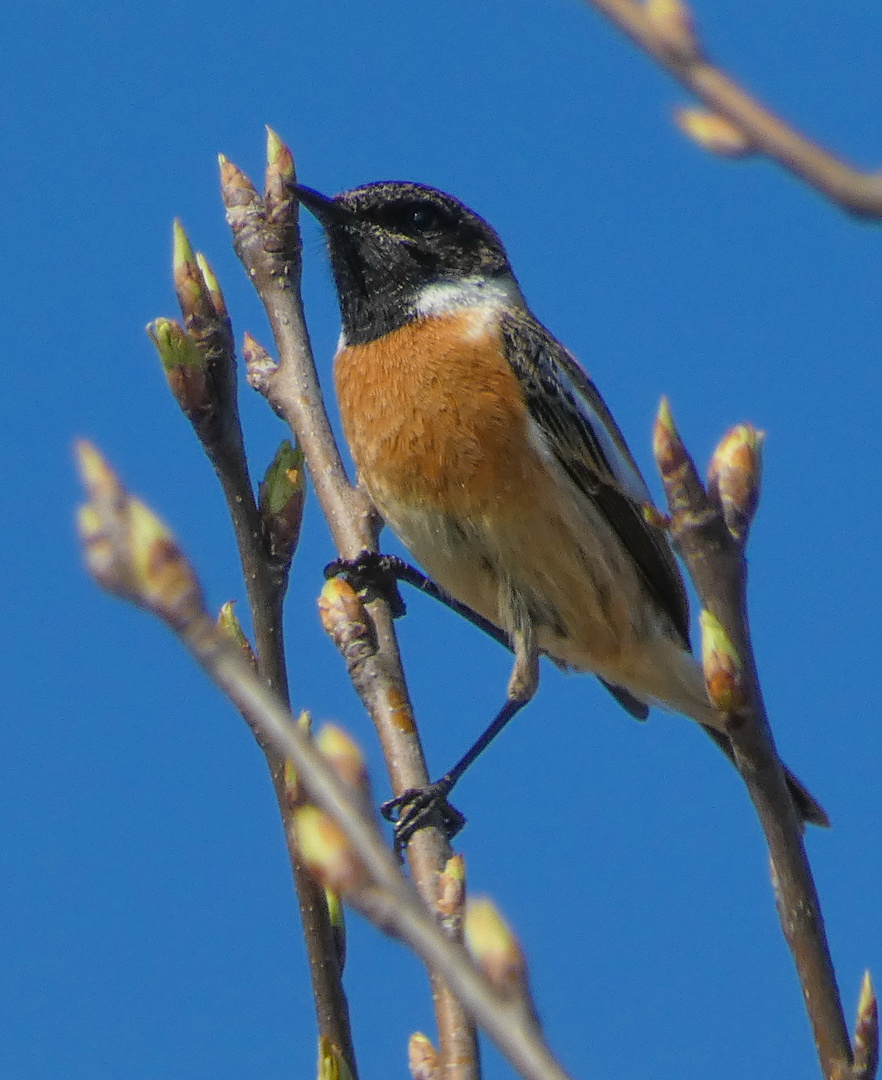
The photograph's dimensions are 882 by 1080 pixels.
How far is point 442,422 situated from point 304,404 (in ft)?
4.09

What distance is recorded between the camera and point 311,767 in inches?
56.7

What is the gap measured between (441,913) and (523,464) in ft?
10.9

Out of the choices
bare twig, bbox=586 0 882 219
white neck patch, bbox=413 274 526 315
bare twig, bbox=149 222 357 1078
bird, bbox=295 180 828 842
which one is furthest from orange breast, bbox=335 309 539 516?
bare twig, bbox=586 0 882 219

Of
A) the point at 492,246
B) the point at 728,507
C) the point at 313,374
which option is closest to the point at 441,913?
the point at 728,507

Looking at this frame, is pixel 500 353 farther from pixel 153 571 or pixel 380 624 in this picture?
pixel 153 571

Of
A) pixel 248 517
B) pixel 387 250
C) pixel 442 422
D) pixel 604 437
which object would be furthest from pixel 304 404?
pixel 387 250

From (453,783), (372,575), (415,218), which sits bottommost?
(453,783)

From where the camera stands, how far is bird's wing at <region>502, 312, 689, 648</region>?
19.8 feet

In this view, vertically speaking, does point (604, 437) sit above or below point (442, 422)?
above

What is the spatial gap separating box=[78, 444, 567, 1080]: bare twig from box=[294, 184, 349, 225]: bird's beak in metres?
5.15

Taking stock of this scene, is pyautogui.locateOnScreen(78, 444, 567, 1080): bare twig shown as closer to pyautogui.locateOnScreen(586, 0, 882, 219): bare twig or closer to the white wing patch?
pyautogui.locateOnScreen(586, 0, 882, 219): bare twig

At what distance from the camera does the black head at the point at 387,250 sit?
257 inches

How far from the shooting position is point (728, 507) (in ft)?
6.17

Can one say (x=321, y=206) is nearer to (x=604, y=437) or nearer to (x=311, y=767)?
(x=604, y=437)
